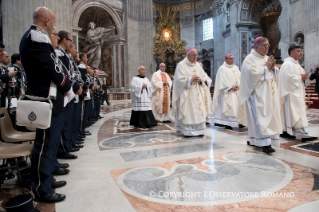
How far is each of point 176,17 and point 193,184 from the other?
26.6 meters

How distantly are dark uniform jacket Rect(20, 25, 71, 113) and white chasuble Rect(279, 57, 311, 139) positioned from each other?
13.0ft

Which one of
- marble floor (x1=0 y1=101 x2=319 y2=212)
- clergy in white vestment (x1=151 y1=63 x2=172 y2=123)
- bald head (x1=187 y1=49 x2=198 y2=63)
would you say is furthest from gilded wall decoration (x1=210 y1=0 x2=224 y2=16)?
marble floor (x1=0 y1=101 x2=319 y2=212)

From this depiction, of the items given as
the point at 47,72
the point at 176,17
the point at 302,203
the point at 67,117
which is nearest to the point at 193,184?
the point at 302,203

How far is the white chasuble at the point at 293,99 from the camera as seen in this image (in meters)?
4.36

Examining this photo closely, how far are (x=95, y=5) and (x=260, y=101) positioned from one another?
41.7 feet

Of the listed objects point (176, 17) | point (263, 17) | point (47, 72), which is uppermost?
point (176, 17)

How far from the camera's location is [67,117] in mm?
3387

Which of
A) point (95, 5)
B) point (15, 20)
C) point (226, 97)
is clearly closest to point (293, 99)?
point (226, 97)

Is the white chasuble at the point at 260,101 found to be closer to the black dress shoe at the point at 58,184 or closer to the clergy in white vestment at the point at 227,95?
the clergy in white vestment at the point at 227,95

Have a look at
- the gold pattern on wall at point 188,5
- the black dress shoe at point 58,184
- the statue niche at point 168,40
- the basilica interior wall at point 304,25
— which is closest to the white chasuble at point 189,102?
the black dress shoe at point 58,184

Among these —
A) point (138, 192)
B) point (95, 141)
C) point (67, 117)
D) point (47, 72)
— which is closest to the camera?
point (47, 72)

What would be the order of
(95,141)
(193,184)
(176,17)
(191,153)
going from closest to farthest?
1. (193,184)
2. (191,153)
3. (95,141)
4. (176,17)

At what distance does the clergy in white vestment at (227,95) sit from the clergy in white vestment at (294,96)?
1.48 metres

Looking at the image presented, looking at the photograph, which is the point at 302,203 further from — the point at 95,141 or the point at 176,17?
the point at 176,17
